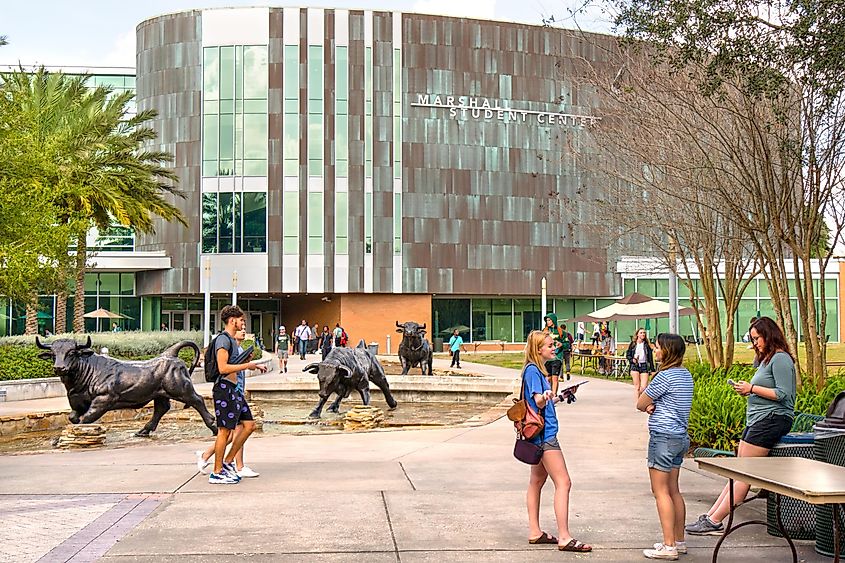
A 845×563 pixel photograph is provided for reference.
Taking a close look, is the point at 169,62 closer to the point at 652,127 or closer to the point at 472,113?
the point at 472,113

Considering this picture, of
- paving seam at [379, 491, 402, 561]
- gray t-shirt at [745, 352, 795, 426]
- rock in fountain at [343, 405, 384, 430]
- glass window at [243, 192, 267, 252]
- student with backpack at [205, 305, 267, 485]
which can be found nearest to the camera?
paving seam at [379, 491, 402, 561]

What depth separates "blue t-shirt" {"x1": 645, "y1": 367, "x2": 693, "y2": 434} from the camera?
736 cm

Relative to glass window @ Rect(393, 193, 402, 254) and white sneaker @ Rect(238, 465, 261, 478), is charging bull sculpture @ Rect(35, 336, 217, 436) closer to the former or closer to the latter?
white sneaker @ Rect(238, 465, 261, 478)

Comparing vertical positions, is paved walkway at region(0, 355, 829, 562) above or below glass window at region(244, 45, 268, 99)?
below

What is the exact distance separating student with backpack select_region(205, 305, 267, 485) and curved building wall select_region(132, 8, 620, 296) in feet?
146

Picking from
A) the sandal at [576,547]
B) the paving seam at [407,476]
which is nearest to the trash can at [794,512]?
the sandal at [576,547]

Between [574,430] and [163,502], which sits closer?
[163,502]

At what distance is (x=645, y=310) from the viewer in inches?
1403

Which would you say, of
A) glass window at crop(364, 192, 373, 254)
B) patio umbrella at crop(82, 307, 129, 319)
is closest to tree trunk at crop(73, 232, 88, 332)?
patio umbrella at crop(82, 307, 129, 319)

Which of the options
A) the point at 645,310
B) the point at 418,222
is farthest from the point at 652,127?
the point at 418,222

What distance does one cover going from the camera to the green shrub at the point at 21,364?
22938 millimetres

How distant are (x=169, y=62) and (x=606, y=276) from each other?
2947 cm

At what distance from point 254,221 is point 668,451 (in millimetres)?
49149

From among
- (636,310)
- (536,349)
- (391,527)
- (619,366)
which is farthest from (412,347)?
(536,349)
